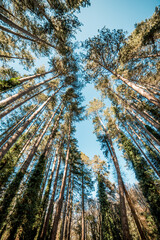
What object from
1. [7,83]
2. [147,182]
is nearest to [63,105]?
[7,83]

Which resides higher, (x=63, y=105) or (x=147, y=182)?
(x=63, y=105)

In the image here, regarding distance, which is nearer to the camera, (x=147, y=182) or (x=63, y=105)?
(x=147, y=182)

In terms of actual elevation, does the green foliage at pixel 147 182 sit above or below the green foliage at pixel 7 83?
below

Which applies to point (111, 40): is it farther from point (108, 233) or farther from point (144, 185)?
point (108, 233)

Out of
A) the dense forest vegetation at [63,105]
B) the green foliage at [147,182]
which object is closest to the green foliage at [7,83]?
the dense forest vegetation at [63,105]

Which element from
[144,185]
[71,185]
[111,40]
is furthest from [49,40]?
[71,185]

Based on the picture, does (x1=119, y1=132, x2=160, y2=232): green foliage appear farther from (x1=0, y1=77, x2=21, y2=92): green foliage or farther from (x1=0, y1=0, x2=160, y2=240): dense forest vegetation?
(x1=0, y1=77, x2=21, y2=92): green foliage

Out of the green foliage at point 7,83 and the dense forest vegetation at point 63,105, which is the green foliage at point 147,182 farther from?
the green foliage at point 7,83

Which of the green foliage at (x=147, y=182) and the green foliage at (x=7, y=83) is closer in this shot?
the green foliage at (x=7, y=83)

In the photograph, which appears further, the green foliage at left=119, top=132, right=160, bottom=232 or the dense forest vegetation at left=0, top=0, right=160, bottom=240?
the green foliage at left=119, top=132, right=160, bottom=232

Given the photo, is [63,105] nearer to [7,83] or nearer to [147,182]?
[7,83]

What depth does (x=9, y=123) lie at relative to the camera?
10.6 meters

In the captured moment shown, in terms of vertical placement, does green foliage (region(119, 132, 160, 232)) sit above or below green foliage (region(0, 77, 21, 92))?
below

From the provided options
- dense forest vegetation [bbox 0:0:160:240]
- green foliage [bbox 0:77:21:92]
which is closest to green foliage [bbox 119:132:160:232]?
dense forest vegetation [bbox 0:0:160:240]
